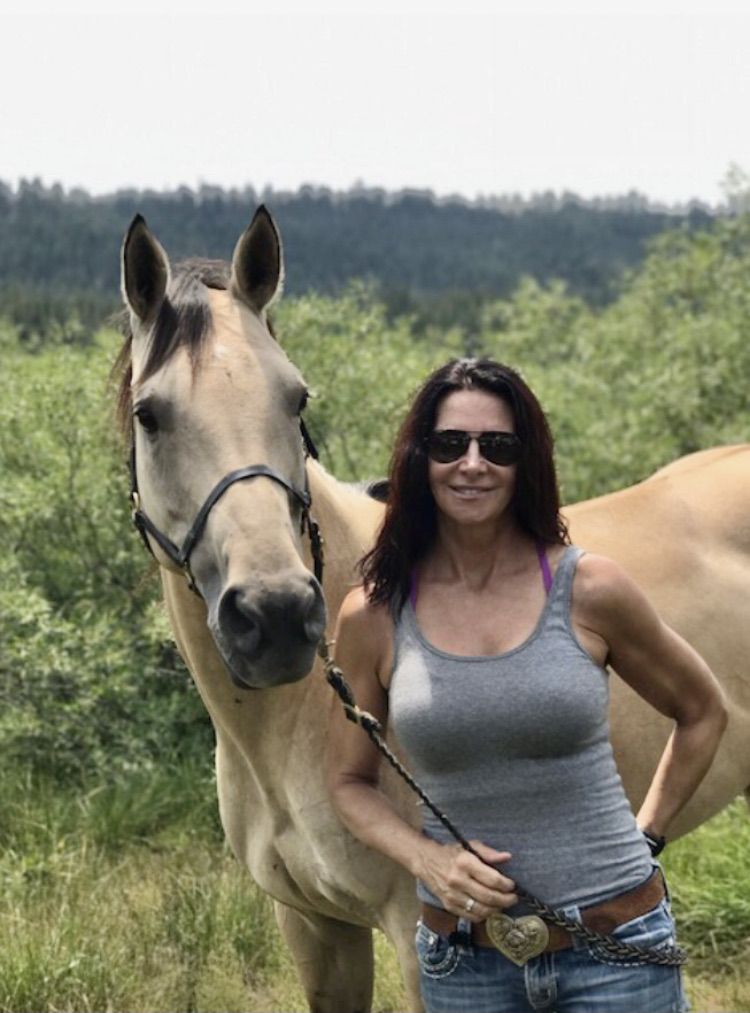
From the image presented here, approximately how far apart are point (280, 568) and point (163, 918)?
313 cm

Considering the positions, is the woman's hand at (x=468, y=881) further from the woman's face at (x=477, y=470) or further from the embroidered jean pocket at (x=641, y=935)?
the woman's face at (x=477, y=470)

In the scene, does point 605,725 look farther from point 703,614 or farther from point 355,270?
point 355,270

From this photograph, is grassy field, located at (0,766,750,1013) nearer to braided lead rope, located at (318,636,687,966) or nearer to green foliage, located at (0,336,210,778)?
green foliage, located at (0,336,210,778)

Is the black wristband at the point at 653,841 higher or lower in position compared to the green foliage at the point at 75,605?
higher

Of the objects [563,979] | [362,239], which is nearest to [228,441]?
[563,979]

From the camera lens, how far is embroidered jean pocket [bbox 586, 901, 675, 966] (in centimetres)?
225

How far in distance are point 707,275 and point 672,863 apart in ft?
45.3

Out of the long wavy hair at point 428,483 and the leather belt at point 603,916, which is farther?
the long wavy hair at point 428,483

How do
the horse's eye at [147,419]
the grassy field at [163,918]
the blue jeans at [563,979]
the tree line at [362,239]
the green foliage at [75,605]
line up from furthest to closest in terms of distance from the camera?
the tree line at [362,239] → the green foliage at [75,605] → the grassy field at [163,918] → the horse's eye at [147,419] → the blue jeans at [563,979]

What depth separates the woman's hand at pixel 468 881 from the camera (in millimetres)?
2254

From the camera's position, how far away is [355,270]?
172 ft

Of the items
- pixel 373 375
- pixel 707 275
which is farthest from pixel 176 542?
pixel 707 275

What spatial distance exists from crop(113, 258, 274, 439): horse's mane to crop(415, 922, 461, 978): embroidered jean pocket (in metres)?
1.21

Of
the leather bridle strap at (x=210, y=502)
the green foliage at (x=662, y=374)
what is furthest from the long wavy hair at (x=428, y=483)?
the green foliage at (x=662, y=374)
